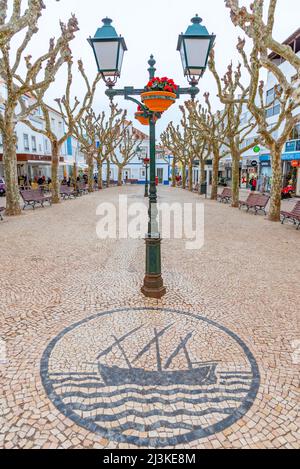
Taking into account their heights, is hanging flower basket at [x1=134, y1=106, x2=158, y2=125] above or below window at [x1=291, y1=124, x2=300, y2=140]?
below

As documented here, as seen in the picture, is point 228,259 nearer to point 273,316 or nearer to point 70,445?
point 273,316

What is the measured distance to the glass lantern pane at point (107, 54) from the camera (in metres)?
4.24

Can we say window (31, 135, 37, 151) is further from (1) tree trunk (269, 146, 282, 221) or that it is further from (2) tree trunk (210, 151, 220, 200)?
(1) tree trunk (269, 146, 282, 221)

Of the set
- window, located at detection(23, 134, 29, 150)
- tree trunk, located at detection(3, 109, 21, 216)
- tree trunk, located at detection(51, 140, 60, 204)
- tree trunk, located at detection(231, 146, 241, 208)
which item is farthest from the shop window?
tree trunk, located at detection(231, 146, 241, 208)

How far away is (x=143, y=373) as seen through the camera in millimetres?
3182

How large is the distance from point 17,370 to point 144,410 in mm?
1484

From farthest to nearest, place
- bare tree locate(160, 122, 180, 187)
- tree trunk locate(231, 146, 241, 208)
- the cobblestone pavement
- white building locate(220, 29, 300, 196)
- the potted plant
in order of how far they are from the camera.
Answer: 1. bare tree locate(160, 122, 180, 187)
2. white building locate(220, 29, 300, 196)
3. tree trunk locate(231, 146, 241, 208)
4. the potted plant
5. the cobblestone pavement

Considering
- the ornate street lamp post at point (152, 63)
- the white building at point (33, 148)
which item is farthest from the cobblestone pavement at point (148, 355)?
the white building at point (33, 148)

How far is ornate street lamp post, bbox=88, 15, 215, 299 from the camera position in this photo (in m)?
4.20

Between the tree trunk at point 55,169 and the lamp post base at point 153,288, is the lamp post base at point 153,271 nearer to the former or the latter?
the lamp post base at point 153,288

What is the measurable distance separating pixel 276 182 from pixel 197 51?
338 inches

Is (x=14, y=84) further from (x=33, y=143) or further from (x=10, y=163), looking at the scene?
(x=33, y=143)

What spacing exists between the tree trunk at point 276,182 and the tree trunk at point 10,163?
10401 millimetres

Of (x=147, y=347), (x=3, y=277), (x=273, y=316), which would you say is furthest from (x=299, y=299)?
(x=3, y=277)
